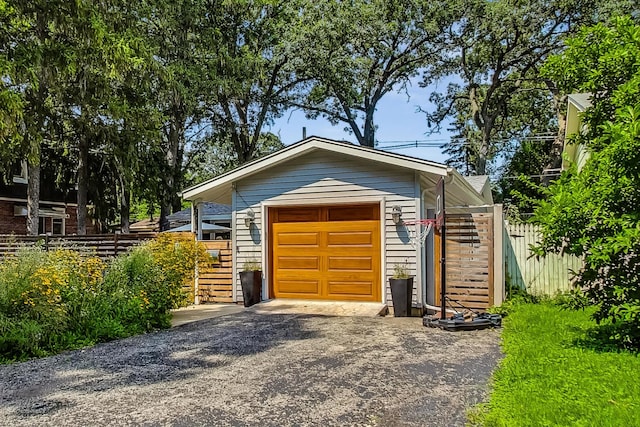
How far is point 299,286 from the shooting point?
9.72m

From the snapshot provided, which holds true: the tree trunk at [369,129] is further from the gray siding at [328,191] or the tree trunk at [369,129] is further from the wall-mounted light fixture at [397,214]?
the wall-mounted light fixture at [397,214]

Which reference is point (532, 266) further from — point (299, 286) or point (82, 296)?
point (82, 296)

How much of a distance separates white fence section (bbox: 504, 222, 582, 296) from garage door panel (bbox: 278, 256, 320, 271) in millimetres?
3708

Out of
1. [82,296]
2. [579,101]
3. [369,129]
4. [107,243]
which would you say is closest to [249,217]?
[107,243]

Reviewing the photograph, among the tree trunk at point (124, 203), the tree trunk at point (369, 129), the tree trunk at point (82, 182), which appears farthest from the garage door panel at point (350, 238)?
the tree trunk at point (369, 129)

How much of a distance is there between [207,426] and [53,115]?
16073 mm

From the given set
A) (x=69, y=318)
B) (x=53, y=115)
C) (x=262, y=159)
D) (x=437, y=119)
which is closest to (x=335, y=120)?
(x=437, y=119)

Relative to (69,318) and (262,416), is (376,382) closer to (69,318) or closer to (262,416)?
(262,416)

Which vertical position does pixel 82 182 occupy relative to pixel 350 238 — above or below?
above

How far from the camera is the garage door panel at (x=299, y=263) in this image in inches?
378

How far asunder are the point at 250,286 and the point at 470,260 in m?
4.24

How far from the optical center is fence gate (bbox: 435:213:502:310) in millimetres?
8250

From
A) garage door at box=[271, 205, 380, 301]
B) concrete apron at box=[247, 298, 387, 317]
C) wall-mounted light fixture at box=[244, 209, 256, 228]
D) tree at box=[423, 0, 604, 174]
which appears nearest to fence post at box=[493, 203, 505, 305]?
concrete apron at box=[247, 298, 387, 317]

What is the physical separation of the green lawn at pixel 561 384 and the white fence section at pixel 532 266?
10.6 feet
